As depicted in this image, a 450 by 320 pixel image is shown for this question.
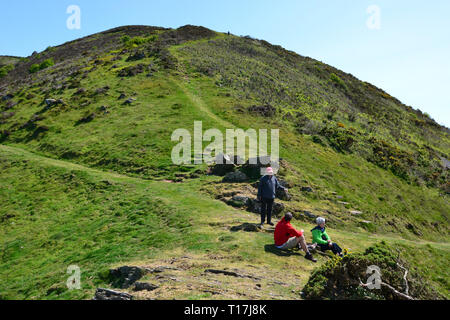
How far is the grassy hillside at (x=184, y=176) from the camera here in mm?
15547

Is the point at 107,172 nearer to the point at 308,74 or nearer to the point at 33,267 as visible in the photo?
the point at 33,267

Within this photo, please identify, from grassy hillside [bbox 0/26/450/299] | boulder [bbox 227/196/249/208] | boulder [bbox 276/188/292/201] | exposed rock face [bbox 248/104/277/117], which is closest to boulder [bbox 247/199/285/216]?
boulder [bbox 227/196/249/208]

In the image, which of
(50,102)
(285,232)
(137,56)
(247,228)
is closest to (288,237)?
(285,232)

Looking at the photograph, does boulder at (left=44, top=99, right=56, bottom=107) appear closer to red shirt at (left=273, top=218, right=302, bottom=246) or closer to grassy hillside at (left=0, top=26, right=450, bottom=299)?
grassy hillside at (left=0, top=26, right=450, bottom=299)

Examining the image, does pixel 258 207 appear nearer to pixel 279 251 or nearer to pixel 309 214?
pixel 309 214

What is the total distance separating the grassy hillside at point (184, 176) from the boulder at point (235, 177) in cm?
89

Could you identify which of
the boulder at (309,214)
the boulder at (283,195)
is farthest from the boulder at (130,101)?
the boulder at (309,214)

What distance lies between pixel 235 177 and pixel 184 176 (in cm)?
547

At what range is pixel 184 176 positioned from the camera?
2862cm

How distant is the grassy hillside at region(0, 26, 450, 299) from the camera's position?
1555 centimetres

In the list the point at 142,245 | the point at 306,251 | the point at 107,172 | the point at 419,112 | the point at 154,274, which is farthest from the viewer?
the point at 419,112
